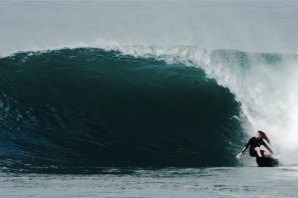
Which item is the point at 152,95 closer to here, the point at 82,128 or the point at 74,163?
the point at 82,128

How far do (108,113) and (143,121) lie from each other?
1.04 m

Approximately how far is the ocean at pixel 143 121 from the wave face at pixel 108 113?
0.10 feet

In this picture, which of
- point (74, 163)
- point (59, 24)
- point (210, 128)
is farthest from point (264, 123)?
point (59, 24)

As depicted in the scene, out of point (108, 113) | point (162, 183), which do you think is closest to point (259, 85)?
point (108, 113)

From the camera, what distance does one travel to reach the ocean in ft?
63.0

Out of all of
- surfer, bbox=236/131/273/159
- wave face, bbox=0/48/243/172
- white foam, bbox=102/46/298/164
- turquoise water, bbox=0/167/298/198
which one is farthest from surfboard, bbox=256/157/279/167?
white foam, bbox=102/46/298/164

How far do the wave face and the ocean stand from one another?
3 centimetres

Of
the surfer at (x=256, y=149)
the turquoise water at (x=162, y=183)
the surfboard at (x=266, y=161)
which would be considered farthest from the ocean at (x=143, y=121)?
the surfer at (x=256, y=149)

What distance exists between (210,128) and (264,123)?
62.6 inches

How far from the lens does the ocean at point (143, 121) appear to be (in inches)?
756

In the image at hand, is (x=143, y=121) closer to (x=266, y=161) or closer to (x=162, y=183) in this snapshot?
(x=266, y=161)

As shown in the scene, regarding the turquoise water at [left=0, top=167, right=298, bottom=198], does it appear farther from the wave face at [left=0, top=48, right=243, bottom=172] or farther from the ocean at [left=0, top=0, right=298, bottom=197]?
the wave face at [left=0, top=48, right=243, bottom=172]

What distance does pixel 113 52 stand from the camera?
30.1 meters

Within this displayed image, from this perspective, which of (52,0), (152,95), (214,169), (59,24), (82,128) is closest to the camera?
(214,169)
